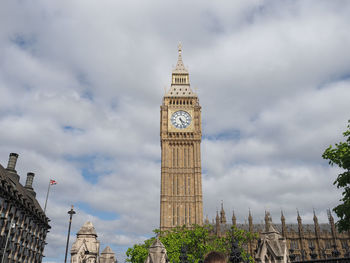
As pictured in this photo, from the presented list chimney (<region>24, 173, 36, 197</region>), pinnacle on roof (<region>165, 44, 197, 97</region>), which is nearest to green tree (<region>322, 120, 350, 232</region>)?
chimney (<region>24, 173, 36, 197</region>)

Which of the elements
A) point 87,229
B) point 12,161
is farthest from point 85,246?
point 12,161

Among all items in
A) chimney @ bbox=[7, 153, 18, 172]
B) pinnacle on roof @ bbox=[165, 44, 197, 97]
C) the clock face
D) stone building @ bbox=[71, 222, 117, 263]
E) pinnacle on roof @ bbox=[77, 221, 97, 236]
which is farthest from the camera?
pinnacle on roof @ bbox=[165, 44, 197, 97]

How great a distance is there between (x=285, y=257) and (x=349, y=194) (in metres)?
8.36

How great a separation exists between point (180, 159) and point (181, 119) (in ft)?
36.8

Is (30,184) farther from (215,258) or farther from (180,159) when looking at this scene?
(215,258)

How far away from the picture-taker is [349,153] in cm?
1892

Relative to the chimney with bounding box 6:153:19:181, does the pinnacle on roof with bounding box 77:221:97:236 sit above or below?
below

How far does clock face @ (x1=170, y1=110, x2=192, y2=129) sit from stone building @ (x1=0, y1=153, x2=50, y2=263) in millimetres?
39827

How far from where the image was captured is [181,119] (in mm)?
85812

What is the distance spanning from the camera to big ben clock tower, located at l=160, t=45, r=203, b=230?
251ft

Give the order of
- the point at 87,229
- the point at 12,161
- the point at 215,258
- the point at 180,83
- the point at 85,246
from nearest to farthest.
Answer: the point at 215,258 < the point at 85,246 < the point at 87,229 < the point at 12,161 < the point at 180,83

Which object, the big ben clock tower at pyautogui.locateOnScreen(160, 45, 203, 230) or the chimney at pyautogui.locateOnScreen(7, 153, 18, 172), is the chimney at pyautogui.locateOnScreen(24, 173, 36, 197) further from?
the big ben clock tower at pyautogui.locateOnScreen(160, 45, 203, 230)

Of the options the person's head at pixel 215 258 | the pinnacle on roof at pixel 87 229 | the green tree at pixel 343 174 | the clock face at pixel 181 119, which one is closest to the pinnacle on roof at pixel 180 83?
the clock face at pixel 181 119

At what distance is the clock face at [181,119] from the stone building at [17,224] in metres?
39.8
